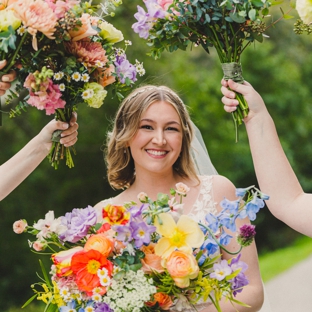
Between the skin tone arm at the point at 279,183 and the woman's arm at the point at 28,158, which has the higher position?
the woman's arm at the point at 28,158

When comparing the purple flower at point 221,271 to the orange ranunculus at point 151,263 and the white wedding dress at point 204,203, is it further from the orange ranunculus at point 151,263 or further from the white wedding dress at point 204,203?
the white wedding dress at point 204,203

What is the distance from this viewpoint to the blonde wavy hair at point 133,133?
11.1ft

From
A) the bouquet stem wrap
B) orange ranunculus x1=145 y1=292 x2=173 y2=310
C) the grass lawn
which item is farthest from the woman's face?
the grass lawn

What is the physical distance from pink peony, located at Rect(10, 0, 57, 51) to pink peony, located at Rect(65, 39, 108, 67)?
0.68ft

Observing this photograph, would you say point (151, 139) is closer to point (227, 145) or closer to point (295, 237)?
point (227, 145)

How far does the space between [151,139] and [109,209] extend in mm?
1098

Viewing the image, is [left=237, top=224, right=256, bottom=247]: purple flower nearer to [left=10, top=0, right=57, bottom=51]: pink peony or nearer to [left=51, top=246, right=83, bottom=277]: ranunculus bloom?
[left=51, top=246, right=83, bottom=277]: ranunculus bloom

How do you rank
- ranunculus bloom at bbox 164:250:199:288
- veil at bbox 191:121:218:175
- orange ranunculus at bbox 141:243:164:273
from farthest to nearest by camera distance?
veil at bbox 191:121:218:175 → orange ranunculus at bbox 141:243:164:273 → ranunculus bloom at bbox 164:250:199:288

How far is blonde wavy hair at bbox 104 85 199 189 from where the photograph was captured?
3.39 metres

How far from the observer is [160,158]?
10.8 ft

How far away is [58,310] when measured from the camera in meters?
2.45

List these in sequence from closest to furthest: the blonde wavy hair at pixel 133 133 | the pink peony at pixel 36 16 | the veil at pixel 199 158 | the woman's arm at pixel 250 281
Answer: the pink peony at pixel 36 16
the woman's arm at pixel 250 281
the blonde wavy hair at pixel 133 133
the veil at pixel 199 158

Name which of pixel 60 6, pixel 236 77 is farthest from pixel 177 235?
pixel 60 6

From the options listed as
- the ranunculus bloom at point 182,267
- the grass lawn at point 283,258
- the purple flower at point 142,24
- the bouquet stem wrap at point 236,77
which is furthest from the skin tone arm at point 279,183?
the grass lawn at point 283,258
